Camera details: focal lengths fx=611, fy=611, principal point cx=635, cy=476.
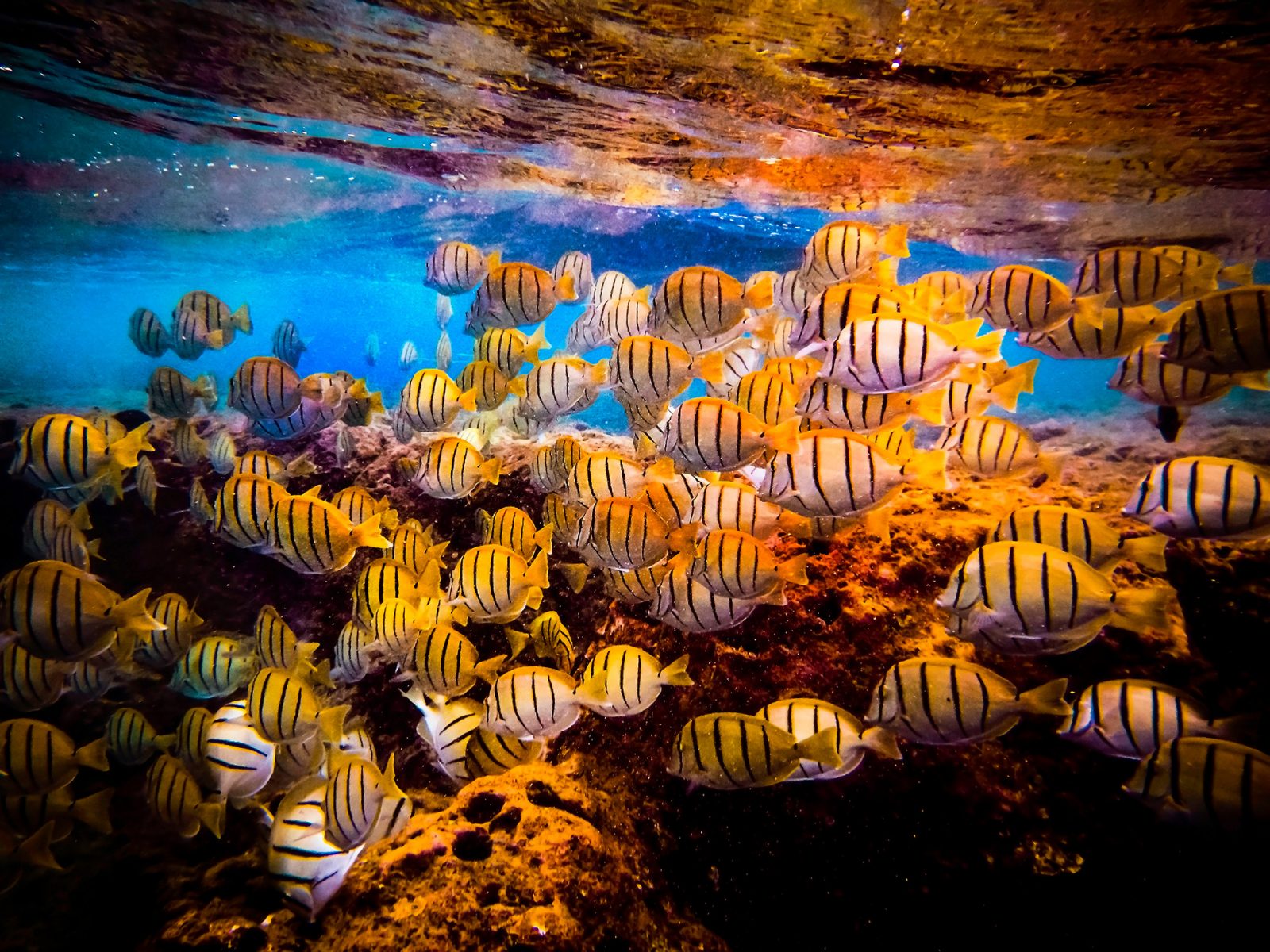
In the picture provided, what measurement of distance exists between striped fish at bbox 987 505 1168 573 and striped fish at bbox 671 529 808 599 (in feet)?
4.26

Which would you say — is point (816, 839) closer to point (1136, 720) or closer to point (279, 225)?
point (1136, 720)

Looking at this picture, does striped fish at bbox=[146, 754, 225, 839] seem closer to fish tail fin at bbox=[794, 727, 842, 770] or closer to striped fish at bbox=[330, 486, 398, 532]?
striped fish at bbox=[330, 486, 398, 532]

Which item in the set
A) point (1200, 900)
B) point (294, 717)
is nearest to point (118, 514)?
point (294, 717)

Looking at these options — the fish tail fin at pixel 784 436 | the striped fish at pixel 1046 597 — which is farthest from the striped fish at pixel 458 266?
the striped fish at pixel 1046 597

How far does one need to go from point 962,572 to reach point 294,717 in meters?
4.10

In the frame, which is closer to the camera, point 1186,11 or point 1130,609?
point 1130,609

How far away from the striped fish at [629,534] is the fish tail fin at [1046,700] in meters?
1.89

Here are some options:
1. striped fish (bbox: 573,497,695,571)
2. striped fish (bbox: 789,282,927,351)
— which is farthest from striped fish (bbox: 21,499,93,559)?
striped fish (bbox: 789,282,927,351)

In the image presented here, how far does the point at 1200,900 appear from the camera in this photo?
3.47 m

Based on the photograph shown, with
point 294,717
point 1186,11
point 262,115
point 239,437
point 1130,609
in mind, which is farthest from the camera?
point 262,115

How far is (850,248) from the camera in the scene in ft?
15.9

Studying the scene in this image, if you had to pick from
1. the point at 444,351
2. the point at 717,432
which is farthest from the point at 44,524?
the point at 444,351

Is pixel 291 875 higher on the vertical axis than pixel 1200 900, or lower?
lower

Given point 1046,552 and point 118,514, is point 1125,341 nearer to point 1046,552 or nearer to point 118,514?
point 1046,552
